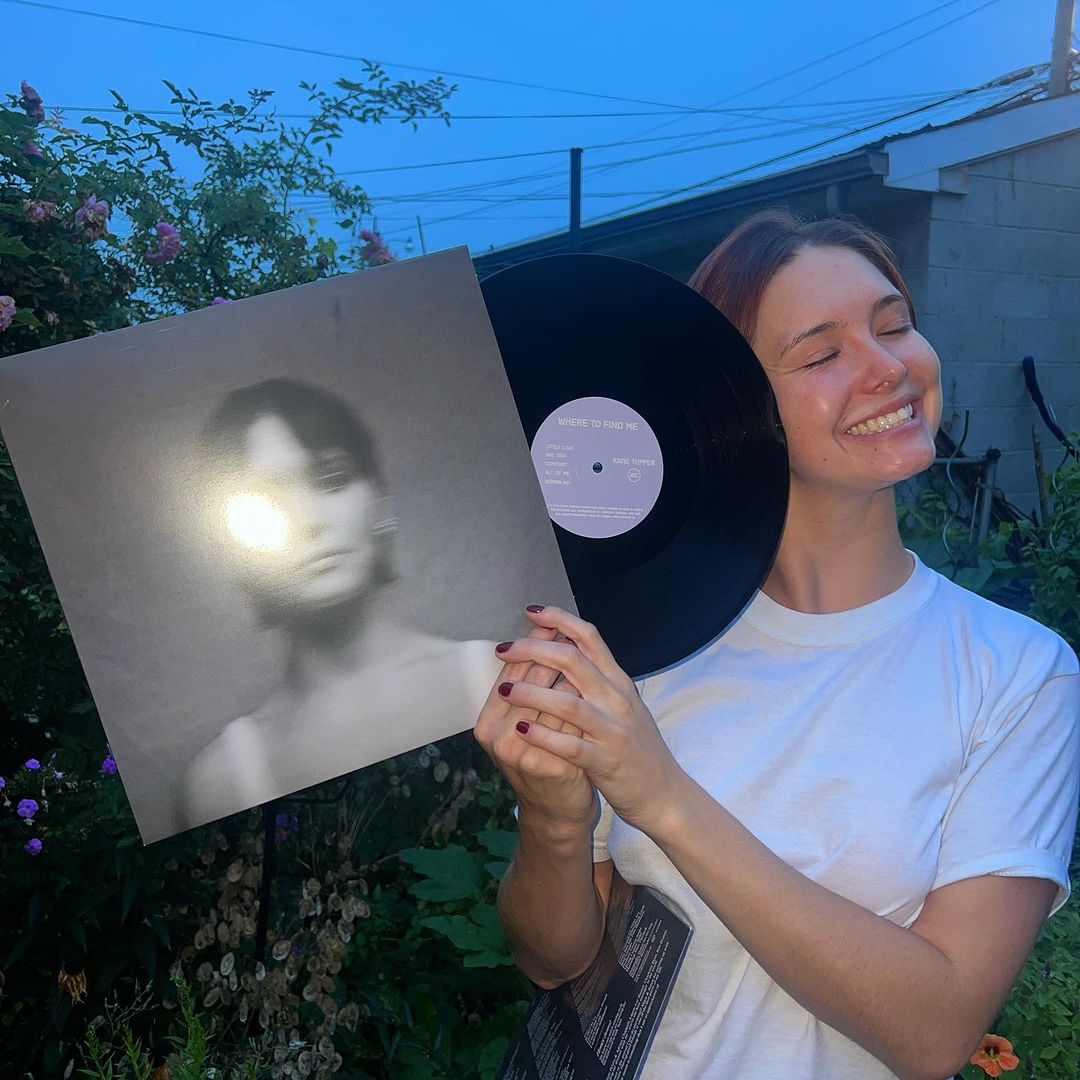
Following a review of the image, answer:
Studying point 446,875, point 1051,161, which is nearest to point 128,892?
point 446,875

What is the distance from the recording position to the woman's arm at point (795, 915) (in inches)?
37.4

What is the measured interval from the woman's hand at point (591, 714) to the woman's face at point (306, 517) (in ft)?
0.60

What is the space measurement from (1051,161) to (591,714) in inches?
321

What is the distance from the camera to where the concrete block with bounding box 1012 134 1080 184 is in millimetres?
7340

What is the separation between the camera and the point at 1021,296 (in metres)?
7.45

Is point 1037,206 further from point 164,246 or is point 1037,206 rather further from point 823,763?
point 823,763

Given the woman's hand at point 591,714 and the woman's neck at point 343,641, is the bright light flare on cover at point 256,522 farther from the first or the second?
the woman's hand at point 591,714

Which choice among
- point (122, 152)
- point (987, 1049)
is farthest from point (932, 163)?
point (987, 1049)

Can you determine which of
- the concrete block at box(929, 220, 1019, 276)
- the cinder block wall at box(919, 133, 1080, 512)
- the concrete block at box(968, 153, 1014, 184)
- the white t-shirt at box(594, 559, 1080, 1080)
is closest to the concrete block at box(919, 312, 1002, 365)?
the cinder block wall at box(919, 133, 1080, 512)

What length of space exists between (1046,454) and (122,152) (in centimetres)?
688

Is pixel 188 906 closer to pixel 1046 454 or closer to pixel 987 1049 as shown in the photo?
pixel 987 1049

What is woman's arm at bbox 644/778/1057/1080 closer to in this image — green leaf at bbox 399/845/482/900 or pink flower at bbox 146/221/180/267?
green leaf at bbox 399/845/482/900

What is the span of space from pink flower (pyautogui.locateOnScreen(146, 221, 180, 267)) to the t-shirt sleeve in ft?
9.00

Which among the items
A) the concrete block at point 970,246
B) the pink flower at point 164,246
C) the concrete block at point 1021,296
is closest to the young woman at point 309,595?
the pink flower at point 164,246
